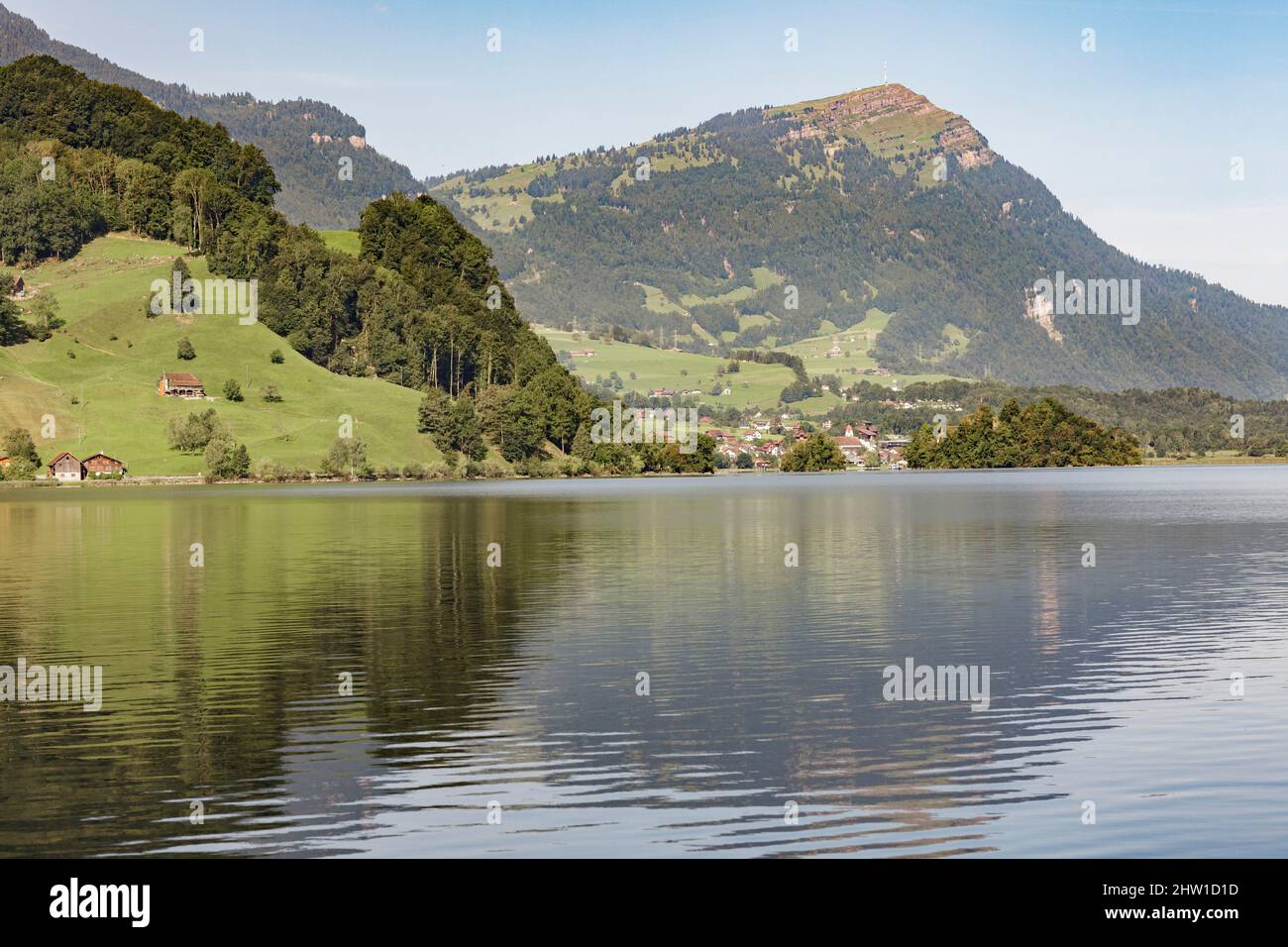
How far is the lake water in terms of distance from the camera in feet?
74.1

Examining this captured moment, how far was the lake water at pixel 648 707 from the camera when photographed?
22.6 meters

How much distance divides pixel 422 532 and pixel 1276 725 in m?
76.5

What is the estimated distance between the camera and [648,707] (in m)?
33.1

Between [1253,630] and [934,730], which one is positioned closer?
[934,730]

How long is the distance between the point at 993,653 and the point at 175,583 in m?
39.0

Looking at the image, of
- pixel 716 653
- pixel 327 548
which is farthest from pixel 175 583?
pixel 716 653

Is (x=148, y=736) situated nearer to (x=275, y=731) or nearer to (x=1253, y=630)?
(x=275, y=731)

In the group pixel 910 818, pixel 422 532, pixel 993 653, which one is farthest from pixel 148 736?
pixel 422 532

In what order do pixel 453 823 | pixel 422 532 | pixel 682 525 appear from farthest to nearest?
pixel 682 525
pixel 422 532
pixel 453 823

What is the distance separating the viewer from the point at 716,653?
41.7m

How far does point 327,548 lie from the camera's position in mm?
85562
